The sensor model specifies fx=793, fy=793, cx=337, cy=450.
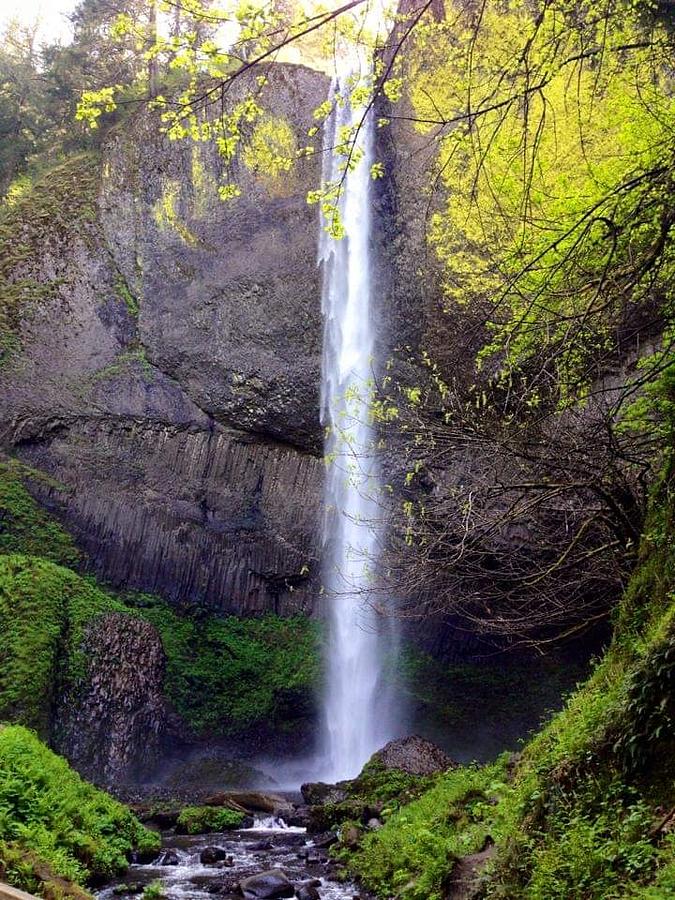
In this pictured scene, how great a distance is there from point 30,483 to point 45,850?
12176 mm

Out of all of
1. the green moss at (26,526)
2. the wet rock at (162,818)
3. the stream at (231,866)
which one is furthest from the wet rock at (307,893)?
the green moss at (26,526)

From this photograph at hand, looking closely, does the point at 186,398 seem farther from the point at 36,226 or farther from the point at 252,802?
the point at 252,802

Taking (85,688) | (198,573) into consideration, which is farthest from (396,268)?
(85,688)

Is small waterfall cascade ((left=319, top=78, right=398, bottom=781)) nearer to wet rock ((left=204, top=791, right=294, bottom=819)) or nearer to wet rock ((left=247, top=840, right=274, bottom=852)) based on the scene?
wet rock ((left=204, top=791, right=294, bottom=819))

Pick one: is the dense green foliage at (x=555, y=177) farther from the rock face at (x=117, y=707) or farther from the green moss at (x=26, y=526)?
the green moss at (x=26, y=526)

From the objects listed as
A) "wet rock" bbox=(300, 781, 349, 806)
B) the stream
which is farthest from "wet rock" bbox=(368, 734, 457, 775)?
the stream

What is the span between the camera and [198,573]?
19.0 m

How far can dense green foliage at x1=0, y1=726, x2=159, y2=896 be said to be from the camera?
6.72 meters

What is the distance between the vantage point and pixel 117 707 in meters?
15.7

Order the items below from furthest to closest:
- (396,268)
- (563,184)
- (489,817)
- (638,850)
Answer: (396,268), (563,184), (489,817), (638,850)

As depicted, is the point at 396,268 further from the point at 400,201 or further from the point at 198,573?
the point at 198,573

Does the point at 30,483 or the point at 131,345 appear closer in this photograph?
the point at 30,483

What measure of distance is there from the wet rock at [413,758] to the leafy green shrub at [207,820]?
9.32 feet

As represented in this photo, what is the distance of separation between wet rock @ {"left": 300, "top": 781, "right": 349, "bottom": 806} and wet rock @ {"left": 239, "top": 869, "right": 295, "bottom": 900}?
4.68m
